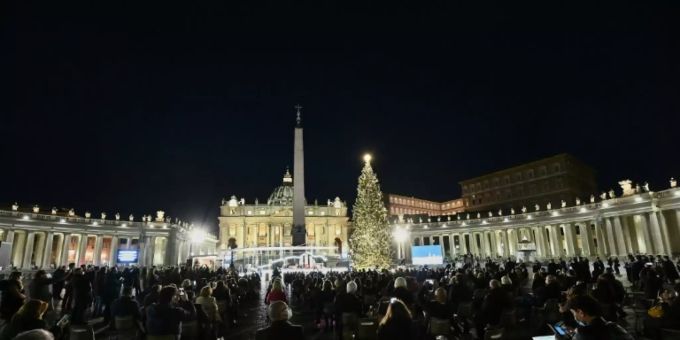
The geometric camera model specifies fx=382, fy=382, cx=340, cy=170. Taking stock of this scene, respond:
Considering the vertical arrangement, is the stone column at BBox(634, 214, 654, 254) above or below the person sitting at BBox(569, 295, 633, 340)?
above

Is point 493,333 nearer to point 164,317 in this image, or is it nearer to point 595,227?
point 164,317

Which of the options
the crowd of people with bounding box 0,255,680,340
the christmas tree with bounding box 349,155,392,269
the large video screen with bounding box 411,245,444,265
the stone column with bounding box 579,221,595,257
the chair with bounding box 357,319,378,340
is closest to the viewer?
the crowd of people with bounding box 0,255,680,340

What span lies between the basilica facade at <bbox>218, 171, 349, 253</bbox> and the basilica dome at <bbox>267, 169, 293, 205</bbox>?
6579 millimetres

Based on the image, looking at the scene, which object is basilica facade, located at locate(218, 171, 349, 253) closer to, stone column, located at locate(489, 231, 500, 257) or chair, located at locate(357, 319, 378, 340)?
stone column, located at locate(489, 231, 500, 257)

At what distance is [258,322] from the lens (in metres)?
13.9

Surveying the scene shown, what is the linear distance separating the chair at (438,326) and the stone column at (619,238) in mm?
56592

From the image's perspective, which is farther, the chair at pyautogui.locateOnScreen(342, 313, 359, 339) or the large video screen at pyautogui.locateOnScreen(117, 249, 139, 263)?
the large video screen at pyautogui.locateOnScreen(117, 249, 139, 263)

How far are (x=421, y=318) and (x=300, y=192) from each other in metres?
37.5

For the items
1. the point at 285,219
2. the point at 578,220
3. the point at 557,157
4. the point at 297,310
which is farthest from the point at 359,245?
the point at 285,219

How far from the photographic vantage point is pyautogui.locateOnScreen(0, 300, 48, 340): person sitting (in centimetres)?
500

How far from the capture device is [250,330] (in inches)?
486

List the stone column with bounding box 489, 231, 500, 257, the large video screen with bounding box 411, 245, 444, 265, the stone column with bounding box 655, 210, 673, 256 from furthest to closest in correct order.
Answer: the stone column with bounding box 489, 231, 500, 257 → the stone column with bounding box 655, 210, 673, 256 → the large video screen with bounding box 411, 245, 444, 265

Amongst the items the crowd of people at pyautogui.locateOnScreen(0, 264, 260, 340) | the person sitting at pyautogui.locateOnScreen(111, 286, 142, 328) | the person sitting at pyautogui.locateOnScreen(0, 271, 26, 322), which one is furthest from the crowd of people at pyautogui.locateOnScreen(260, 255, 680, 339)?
the person sitting at pyautogui.locateOnScreen(0, 271, 26, 322)

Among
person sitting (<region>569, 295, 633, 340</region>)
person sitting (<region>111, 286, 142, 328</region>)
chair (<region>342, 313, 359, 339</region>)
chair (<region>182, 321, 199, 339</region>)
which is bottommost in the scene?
chair (<region>342, 313, 359, 339</region>)
